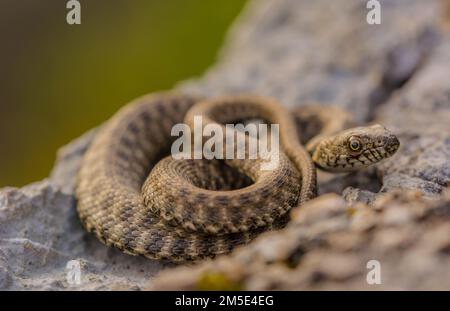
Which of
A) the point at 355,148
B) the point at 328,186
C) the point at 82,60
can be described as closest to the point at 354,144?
the point at 355,148

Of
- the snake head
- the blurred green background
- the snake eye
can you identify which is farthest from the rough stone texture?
the blurred green background

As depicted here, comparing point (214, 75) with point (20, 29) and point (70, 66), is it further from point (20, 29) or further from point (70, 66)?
point (20, 29)

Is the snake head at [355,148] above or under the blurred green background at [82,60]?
under

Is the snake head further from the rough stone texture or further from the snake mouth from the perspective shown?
the rough stone texture

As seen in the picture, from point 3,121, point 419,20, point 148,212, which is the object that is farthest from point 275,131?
point 3,121

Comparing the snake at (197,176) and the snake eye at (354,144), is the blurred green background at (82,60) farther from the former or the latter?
the snake eye at (354,144)

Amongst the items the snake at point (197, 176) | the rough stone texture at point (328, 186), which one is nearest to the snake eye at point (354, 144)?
the snake at point (197, 176)

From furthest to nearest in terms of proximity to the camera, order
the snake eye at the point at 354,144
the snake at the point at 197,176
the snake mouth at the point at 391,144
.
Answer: the snake eye at the point at 354,144 → the snake mouth at the point at 391,144 → the snake at the point at 197,176
